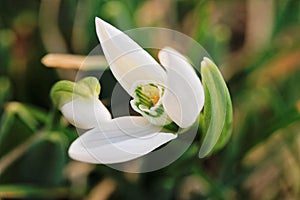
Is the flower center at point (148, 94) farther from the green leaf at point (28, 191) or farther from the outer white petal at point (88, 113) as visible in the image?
the green leaf at point (28, 191)

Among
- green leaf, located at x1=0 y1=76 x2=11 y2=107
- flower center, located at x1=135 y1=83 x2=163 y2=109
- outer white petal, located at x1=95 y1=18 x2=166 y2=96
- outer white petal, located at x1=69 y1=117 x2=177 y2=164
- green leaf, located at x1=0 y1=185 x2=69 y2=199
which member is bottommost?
green leaf, located at x1=0 y1=185 x2=69 y2=199

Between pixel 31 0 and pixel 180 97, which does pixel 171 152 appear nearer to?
pixel 180 97

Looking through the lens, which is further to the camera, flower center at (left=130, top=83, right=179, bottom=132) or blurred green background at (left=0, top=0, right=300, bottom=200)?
blurred green background at (left=0, top=0, right=300, bottom=200)

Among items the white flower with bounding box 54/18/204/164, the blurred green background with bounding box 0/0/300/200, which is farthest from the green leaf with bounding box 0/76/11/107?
the white flower with bounding box 54/18/204/164

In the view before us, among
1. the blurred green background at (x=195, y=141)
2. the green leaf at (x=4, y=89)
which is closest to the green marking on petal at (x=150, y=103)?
the blurred green background at (x=195, y=141)

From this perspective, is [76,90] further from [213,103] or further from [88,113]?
[213,103]

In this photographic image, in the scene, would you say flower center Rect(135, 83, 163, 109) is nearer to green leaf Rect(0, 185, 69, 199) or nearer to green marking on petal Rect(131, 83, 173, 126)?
green marking on petal Rect(131, 83, 173, 126)

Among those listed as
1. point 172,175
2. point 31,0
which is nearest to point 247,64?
point 172,175
